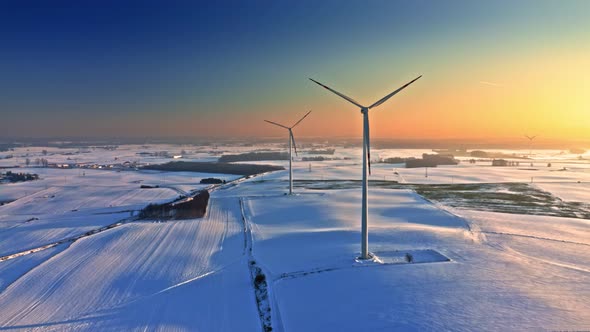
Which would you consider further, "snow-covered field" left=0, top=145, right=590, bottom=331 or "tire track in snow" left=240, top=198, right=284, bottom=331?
"tire track in snow" left=240, top=198, right=284, bottom=331

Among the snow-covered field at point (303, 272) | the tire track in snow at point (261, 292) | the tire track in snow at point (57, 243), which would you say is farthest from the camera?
the tire track in snow at point (57, 243)

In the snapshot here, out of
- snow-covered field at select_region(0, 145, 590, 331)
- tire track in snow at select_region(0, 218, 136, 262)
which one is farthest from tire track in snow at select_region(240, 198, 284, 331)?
tire track in snow at select_region(0, 218, 136, 262)

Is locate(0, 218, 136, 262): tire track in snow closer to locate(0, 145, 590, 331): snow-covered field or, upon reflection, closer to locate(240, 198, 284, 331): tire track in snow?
locate(0, 145, 590, 331): snow-covered field

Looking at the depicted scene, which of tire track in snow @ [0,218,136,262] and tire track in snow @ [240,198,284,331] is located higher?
tire track in snow @ [240,198,284,331]

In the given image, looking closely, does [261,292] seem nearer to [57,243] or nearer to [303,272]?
[303,272]

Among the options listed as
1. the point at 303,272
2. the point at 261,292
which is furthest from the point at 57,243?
the point at 303,272

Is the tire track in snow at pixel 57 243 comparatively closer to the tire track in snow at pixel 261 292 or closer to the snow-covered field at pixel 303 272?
the snow-covered field at pixel 303 272

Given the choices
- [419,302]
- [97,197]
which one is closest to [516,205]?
[419,302]

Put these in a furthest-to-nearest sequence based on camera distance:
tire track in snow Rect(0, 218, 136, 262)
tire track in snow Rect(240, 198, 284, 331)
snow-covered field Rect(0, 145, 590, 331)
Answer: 1. tire track in snow Rect(0, 218, 136, 262)
2. tire track in snow Rect(240, 198, 284, 331)
3. snow-covered field Rect(0, 145, 590, 331)

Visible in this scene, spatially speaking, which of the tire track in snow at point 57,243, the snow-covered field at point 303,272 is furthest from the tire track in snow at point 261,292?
the tire track in snow at point 57,243
